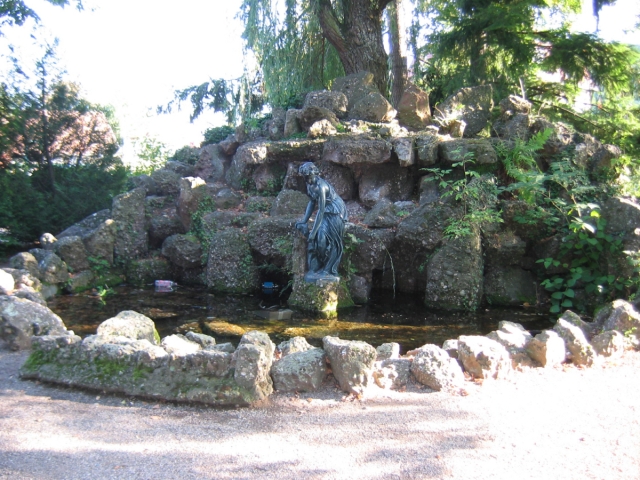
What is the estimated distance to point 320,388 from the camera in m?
3.83

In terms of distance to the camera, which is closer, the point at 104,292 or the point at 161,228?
the point at 104,292

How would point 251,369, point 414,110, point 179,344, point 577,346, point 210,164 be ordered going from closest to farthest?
point 251,369
point 179,344
point 577,346
point 414,110
point 210,164

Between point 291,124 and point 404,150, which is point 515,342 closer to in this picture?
point 404,150

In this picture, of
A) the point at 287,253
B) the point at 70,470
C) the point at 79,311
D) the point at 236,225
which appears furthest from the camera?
the point at 236,225

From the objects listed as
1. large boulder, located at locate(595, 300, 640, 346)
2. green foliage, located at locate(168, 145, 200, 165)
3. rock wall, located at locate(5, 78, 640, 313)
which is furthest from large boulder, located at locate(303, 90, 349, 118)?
large boulder, located at locate(595, 300, 640, 346)

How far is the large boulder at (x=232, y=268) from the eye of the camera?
8367 mm

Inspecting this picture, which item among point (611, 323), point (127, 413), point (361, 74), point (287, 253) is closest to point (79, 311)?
point (287, 253)

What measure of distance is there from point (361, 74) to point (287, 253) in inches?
234

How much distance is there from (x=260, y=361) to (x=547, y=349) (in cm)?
238

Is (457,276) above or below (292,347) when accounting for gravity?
above

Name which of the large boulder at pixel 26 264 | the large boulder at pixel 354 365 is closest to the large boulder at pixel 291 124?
the large boulder at pixel 26 264

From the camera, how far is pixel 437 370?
12.9 ft

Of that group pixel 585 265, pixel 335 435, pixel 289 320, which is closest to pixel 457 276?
pixel 585 265

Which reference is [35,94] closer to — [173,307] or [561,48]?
[173,307]
